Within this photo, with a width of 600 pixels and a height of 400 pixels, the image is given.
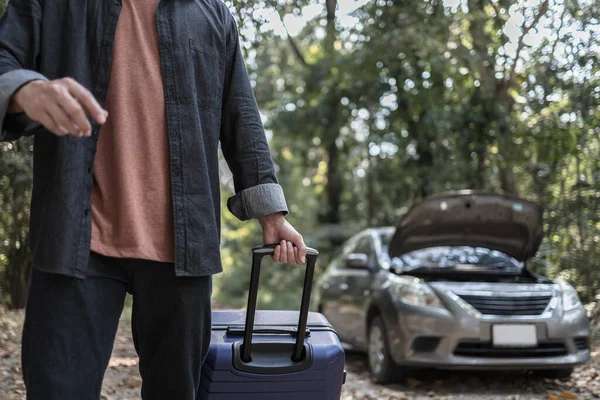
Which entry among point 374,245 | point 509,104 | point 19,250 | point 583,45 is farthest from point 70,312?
point 509,104

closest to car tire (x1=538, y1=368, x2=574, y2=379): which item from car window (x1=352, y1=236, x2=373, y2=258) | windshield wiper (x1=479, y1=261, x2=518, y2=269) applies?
windshield wiper (x1=479, y1=261, x2=518, y2=269)

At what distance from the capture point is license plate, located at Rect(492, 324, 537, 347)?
227 inches

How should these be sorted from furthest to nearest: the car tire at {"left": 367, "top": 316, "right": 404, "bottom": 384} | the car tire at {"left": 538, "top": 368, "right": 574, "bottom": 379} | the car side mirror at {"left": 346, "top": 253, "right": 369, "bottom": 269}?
the car side mirror at {"left": 346, "top": 253, "right": 369, "bottom": 269}
the car tire at {"left": 538, "top": 368, "right": 574, "bottom": 379}
the car tire at {"left": 367, "top": 316, "right": 404, "bottom": 384}

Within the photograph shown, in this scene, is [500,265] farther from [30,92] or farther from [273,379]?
[30,92]

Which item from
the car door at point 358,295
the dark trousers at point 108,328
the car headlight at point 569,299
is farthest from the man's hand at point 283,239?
the car door at point 358,295

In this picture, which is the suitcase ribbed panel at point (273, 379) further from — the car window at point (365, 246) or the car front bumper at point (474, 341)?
the car window at point (365, 246)

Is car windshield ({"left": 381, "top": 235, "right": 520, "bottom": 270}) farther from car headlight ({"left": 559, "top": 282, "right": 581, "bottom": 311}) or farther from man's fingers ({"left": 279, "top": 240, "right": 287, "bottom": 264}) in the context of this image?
man's fingers ({"left": 279, "top": 240, "right": 287, "bottom": 264})

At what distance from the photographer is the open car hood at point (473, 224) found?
634cm

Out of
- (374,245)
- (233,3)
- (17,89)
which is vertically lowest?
(374,245)

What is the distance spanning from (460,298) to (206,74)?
4316 mm

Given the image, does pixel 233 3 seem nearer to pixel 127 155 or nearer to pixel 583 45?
pixel 127 155

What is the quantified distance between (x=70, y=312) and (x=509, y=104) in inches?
372

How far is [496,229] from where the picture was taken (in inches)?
264

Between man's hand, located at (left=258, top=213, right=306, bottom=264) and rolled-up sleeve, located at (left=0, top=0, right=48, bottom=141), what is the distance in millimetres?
721
